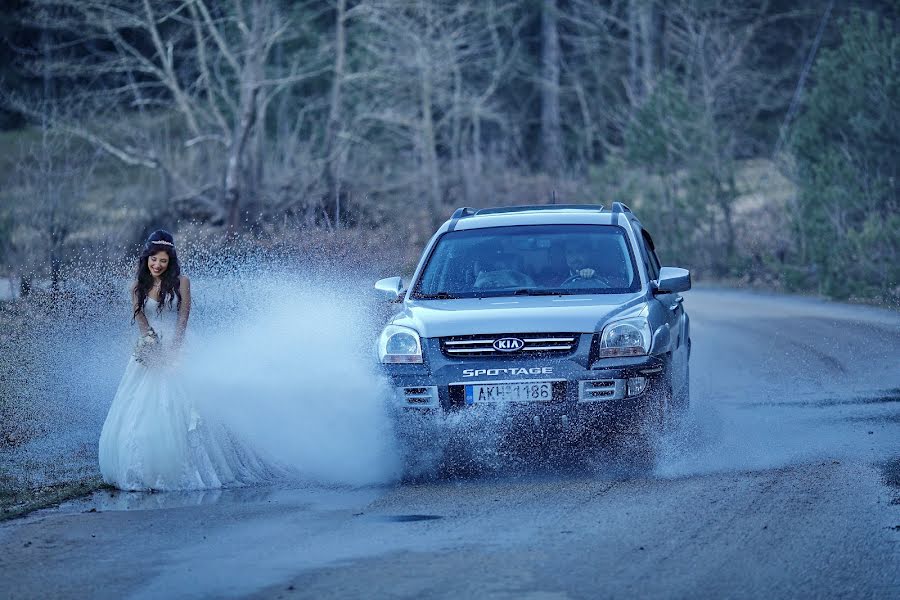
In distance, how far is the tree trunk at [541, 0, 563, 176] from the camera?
54.7 m

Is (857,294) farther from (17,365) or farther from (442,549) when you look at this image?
(442,549)

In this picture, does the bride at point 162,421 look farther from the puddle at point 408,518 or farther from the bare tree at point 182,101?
the bare tree at point 182,101

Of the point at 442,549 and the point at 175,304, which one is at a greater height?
the point at 175,304

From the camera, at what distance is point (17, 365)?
48.8ft

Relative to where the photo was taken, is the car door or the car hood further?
the car door

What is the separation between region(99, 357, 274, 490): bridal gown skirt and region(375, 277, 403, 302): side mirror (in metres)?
1.76

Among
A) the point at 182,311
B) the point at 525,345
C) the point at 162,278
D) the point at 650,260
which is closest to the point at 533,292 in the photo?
the point at 525,345

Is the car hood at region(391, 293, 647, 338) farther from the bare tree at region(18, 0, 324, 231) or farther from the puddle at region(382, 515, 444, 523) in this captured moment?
the bare tree at region(18, 0, 324, 231)

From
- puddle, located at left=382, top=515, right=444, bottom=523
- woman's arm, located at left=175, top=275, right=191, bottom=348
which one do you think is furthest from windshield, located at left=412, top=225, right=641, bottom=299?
puddle, located at left=382, top=515, right=444, bottom=523

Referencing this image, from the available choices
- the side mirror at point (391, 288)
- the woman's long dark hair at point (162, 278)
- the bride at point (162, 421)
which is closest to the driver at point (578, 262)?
the side mirror at point (391, 288)

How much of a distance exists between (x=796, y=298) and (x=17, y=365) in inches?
657

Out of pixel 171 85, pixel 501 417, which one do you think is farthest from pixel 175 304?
pixel 171 85

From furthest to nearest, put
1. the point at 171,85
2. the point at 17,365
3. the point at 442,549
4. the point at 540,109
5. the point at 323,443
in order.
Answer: the point at 540,109, the point at 171,85, the point at 17,365, the point at 323,443, the point at 442,549

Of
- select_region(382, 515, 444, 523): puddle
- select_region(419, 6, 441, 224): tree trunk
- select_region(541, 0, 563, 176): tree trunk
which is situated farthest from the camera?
select_region(541, 0, 563, 176): tree trunk
